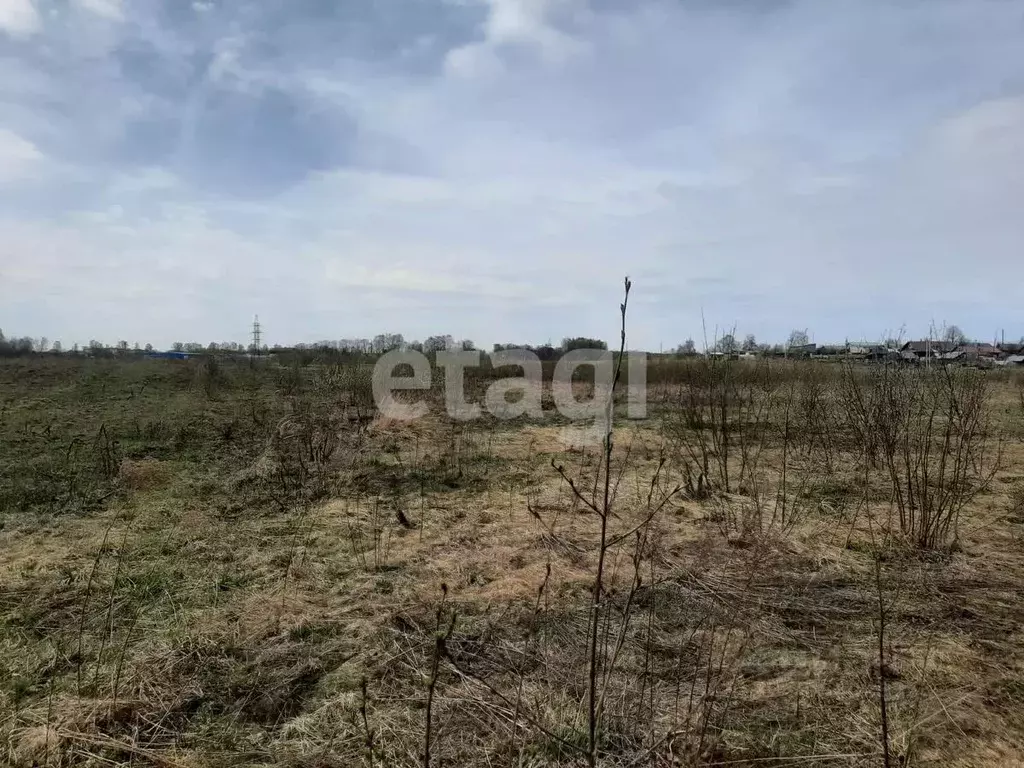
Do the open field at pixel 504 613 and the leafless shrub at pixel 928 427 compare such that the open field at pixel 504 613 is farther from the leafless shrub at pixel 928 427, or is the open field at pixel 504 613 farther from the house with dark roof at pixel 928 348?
the house with dark roof at pixel 928 348

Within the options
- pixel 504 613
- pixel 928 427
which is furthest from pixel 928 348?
pixel 504 613

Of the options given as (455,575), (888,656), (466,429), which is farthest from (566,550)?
(466,429)

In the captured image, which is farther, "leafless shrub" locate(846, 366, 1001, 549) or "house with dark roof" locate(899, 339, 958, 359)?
"house with dark roof" locate(899, 339, 958, 359)

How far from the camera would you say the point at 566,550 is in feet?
14.8

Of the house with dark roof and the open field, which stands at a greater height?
the house with dark roof

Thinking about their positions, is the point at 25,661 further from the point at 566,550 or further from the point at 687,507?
the point at 687,507

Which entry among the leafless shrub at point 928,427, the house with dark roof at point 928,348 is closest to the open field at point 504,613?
the leafless shrub at point 928,427

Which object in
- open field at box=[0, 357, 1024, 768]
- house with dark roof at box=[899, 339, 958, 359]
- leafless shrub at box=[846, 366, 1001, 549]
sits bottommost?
open field at box=[0, 357, 1024, 768]

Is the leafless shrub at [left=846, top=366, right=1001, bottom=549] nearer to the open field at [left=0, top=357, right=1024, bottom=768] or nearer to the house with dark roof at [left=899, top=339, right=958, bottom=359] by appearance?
the open field at [left=0, top=357, right=1024, bottom=768]

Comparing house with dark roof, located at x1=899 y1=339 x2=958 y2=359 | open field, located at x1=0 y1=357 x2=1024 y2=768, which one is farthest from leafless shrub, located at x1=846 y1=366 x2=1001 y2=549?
house with dark roof, located at x1=899 y1=339 x2=958 y2=359

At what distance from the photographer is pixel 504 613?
3.31 metres

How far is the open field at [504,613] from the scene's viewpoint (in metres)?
2.15

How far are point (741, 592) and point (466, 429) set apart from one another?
786 cm

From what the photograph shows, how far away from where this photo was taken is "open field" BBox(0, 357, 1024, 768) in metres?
2.15
